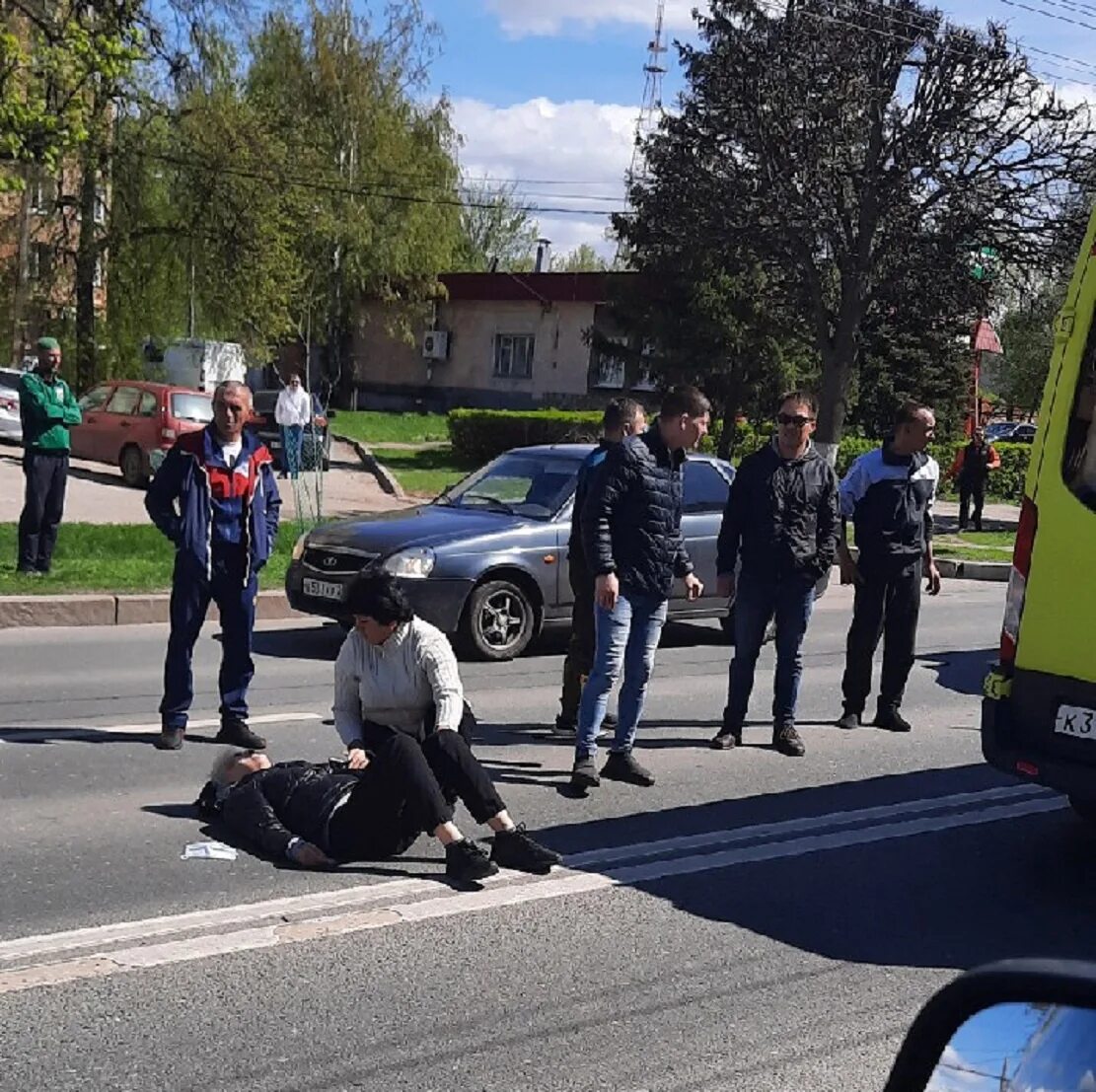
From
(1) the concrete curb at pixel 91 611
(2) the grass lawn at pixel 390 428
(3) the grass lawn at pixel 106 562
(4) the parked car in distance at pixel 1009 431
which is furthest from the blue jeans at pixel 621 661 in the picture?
(4) the parked car in distance at pixel 1009 431

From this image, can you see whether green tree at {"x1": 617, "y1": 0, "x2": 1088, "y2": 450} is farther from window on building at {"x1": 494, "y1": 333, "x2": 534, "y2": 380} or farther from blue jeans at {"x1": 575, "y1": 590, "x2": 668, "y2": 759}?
window on building at {"x1": 494, "y1": 333, "x2": 534, "y2": 380}

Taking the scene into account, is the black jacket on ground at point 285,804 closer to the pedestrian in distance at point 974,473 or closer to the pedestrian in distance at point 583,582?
the pedestrian in distance at point 583,582

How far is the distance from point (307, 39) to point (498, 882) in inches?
1705

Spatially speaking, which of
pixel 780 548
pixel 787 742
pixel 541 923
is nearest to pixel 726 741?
pixel 787 742

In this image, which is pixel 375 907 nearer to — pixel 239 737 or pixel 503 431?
pixel 239 737

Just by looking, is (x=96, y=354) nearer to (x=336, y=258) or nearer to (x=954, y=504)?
(x=336, y=258)

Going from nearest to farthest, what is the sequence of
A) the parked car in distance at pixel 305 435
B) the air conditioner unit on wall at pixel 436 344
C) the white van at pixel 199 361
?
1. the parked car in distance at pixel 305 435
2. the white van at pixel 199 361
3. the air conditioner unit on wall at pixel 436 344

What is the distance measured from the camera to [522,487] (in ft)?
39.3

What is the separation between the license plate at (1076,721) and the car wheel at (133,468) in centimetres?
2023

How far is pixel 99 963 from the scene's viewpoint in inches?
193

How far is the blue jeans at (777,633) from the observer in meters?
8.66

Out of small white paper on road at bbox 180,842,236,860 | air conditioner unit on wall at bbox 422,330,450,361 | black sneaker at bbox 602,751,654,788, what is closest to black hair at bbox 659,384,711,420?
black sneaker at bbox 602,751,654,788

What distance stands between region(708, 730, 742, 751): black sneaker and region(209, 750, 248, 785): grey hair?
2.98 meters

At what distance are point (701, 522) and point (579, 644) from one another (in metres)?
3.92
